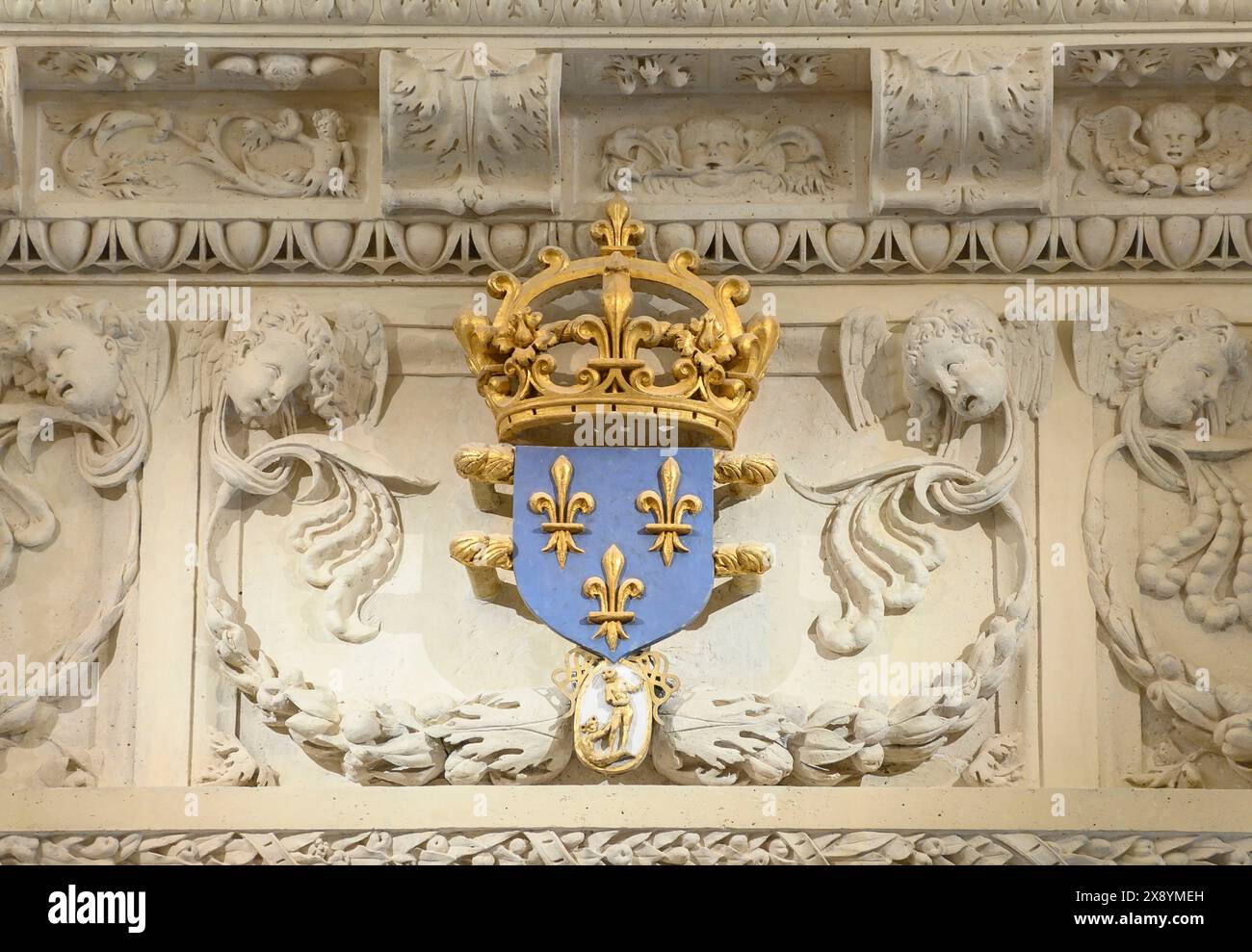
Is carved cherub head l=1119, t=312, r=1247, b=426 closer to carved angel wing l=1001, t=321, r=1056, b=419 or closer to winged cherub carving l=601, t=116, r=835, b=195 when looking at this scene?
carved angel wing l=1001, t=321, r=1056, b=419

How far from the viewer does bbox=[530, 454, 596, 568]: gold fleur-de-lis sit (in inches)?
136

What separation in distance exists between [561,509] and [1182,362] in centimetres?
110

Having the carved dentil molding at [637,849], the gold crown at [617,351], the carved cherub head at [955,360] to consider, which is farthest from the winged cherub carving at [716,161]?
the carved dentil molding at [637,849]

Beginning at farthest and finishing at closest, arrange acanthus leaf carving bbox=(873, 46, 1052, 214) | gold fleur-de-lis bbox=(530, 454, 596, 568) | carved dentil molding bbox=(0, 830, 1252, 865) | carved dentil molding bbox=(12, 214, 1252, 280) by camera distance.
Answer: carved dentil molding bbox=(12, 214, 1252, 280) → acanthus leaf carving bbox=(873, 46, 1052, 214) → gold fleur-de-lis bbox=(530, 454, 596, 568) → carved dentil molding bbox=(0, 830, 1252, 865)

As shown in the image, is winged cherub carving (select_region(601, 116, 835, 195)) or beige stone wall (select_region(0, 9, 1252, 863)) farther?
winged cherub carving (select_region(601, 116, 835, 195))

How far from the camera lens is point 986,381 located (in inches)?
140

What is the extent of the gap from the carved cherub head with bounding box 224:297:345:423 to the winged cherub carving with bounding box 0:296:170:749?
0.17 meters

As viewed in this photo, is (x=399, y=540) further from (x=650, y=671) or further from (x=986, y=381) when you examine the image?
(x=986, y=381)

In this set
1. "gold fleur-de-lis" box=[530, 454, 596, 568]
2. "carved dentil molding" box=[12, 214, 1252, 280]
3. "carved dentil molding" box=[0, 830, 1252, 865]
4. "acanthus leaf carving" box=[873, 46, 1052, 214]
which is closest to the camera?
"carved dentil molding" box=[0, 830, 1252, 865]

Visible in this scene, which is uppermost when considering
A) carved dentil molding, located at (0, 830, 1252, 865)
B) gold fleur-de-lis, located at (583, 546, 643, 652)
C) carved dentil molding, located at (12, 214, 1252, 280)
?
carved dentil molding, located at (12, 214, 1252, 280)

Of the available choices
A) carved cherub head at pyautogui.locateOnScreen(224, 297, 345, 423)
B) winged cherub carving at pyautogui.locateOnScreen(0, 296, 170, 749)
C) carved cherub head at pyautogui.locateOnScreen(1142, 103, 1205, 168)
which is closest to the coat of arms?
carved cherub head at pyautogui.locateOnScreen(224, 297, 345, 423)

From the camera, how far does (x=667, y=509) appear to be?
3473 mm

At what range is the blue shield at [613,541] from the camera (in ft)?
11.3
